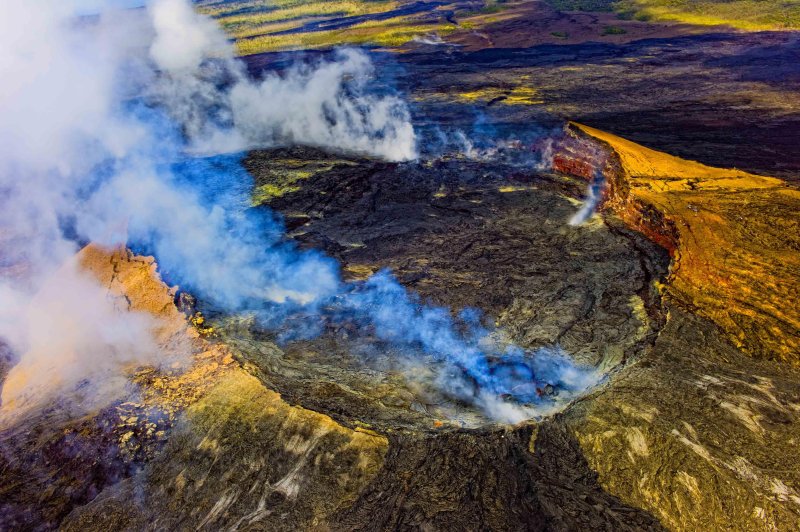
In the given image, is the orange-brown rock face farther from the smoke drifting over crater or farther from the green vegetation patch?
the green vegetation patch

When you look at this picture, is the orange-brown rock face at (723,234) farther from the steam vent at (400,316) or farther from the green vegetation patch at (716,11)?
the green vegetation patch at (716,11)

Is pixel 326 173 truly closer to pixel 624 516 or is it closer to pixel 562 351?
pixel 562 351

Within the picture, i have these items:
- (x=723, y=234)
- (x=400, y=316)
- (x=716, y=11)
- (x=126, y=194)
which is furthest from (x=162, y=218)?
(x=716, y=11)

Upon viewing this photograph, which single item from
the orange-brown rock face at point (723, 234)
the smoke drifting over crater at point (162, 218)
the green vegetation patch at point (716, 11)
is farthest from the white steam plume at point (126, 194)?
the green vegetation patch at point (716, 11)

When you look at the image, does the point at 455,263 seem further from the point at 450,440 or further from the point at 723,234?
the point at 723,234

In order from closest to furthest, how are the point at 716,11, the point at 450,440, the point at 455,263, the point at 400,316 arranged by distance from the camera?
the point at 450,440
the point at 400,316
the point at 455,263
the point at 716,11

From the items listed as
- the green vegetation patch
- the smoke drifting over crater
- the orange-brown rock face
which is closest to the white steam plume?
the smoke drifting over crater
